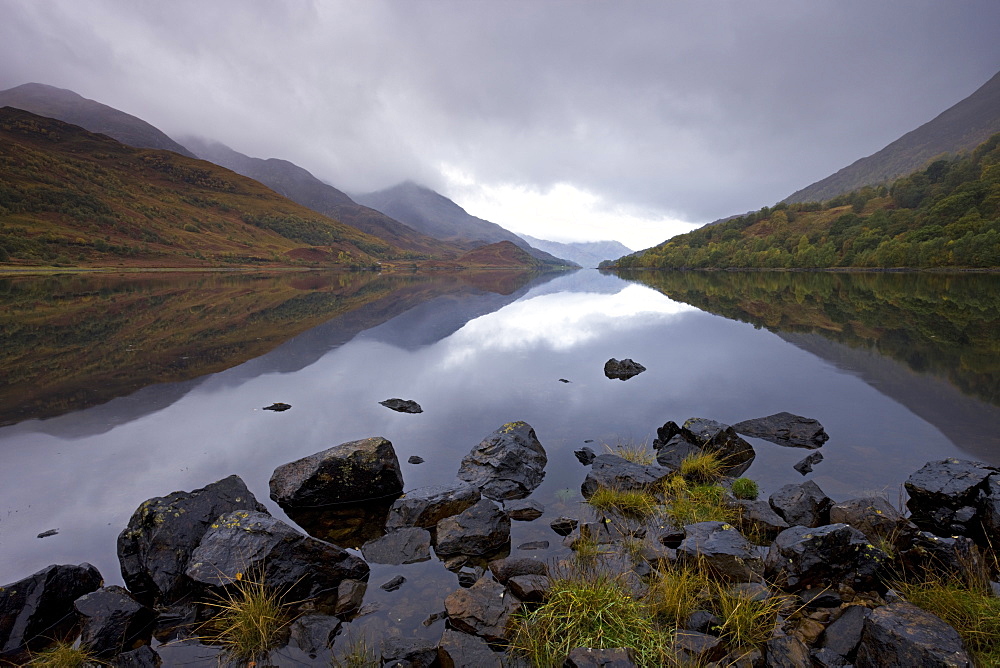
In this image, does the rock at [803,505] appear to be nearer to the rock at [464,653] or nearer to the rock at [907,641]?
the rock at [907,641]

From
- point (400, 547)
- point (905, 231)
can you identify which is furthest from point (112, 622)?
point (905, 231)

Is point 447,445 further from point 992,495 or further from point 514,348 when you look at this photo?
point 514,348

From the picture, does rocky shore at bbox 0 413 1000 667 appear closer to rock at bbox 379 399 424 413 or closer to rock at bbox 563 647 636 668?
rock at bbox 563 647 636 668

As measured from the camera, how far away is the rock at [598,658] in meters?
4.22

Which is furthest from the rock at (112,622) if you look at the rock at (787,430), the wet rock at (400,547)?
the rock at (787,430)

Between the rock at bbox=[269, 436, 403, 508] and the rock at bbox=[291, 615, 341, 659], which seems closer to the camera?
the rock at bbox=[291, 615, 341, 659]

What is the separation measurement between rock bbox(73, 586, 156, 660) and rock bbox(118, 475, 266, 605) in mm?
416

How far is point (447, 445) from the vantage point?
40.0ft

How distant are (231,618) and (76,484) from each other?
23.0 feet

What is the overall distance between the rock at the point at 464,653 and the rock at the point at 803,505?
614cm

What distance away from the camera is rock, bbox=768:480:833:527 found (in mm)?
8031

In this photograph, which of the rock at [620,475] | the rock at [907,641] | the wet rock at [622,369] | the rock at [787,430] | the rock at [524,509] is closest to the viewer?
the rock at [907,641]

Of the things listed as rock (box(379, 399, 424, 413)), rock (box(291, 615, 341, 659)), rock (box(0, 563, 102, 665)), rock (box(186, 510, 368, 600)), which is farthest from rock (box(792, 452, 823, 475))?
rock (box(0, 563, 102, 665))

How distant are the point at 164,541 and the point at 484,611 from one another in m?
5.00
